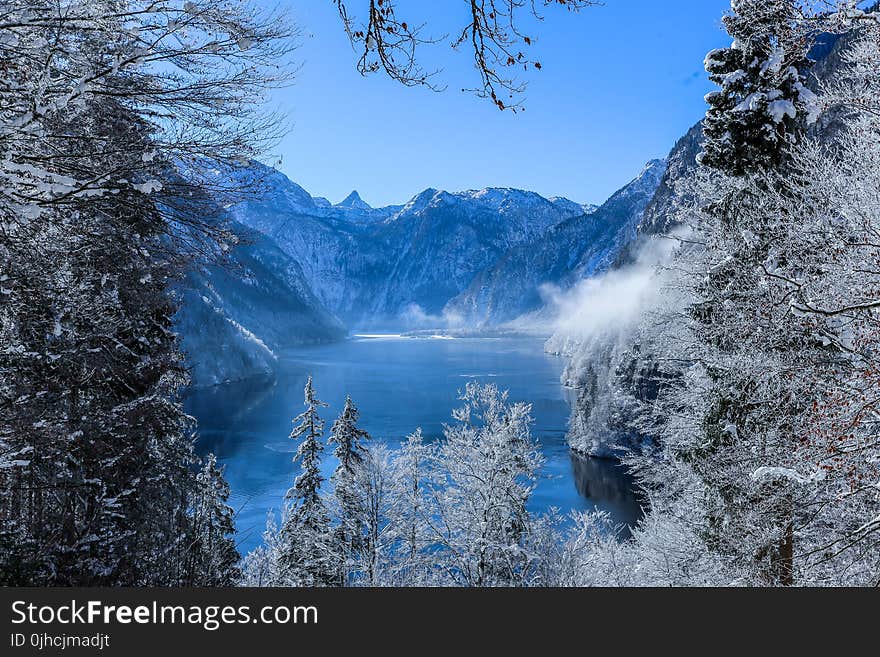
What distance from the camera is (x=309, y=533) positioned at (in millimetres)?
18125

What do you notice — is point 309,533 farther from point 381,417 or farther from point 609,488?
point 381,417

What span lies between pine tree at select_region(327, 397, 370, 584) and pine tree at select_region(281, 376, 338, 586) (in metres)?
0.56

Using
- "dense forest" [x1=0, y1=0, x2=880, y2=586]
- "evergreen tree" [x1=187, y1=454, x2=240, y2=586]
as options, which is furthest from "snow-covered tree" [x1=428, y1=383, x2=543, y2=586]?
"evergreen tree" [x1=187, y1=454, x2=240, y2=586]

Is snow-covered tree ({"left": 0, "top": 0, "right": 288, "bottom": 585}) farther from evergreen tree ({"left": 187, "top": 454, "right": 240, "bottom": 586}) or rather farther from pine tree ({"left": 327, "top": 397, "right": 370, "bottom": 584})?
pine tree ({"left": 327, "top": 397, "right": 370, "bottom": 584})

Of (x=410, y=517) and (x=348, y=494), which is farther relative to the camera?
(x=410, y=517)

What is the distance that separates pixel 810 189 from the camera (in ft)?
20.0

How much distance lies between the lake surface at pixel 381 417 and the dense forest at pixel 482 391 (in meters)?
15.5

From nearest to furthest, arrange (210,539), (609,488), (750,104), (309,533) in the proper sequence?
(750,104)
(210,539)
(309,533)
(609,488)

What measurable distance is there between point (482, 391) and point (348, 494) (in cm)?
625

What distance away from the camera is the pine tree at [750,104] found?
8445mm

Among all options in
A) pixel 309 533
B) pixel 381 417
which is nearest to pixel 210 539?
pixel 309 533

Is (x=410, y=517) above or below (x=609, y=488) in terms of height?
above

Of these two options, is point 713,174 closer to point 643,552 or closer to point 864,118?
point 864,118

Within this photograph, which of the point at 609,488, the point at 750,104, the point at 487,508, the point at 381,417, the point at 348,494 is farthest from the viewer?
the point at 381,417
